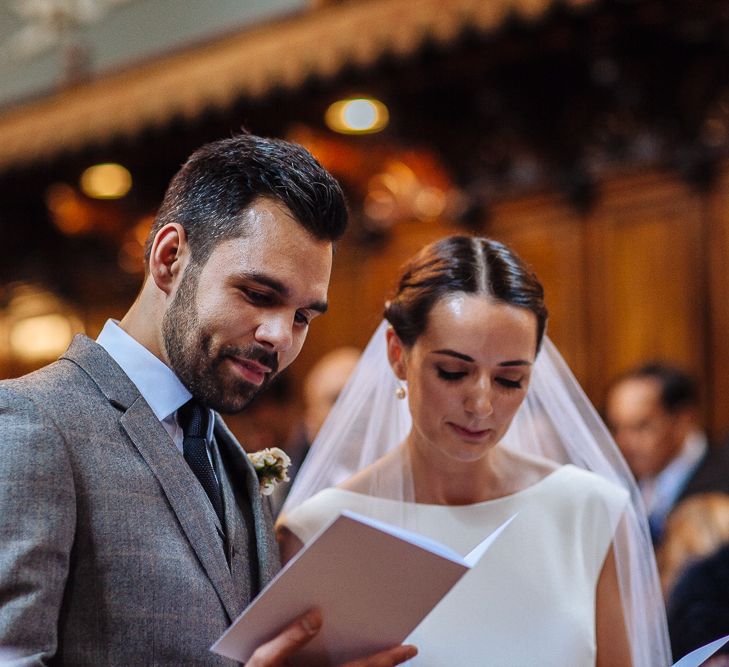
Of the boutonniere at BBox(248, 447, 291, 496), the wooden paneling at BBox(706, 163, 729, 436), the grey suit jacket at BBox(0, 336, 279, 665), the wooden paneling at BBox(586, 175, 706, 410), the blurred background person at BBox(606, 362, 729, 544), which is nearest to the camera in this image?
the grey suit jacket at BBox(0, 336, 279, 665)

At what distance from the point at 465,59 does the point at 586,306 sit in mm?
1470

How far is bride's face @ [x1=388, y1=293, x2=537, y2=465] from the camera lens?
231 cm

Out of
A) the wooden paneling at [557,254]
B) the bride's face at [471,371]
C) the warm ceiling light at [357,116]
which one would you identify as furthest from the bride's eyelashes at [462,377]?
the warm ceiling light at [357,116]

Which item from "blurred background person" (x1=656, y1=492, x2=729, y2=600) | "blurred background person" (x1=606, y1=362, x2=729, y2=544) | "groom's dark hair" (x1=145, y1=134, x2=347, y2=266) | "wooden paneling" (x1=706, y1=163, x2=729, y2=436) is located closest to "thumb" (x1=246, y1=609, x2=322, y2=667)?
"groom's dark hair" (x1=145, y1=134, x2=347, y2=266)

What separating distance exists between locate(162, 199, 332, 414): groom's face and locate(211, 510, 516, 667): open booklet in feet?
1.12

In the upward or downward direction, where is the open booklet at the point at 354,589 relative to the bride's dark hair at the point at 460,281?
downward

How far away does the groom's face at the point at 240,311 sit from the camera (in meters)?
1.76

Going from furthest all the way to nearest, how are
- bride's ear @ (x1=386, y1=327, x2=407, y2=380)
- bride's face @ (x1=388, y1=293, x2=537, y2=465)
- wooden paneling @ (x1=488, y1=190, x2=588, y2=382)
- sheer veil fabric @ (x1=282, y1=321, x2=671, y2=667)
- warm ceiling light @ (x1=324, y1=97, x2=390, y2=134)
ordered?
Answer: warm ceiling light @ (x1=324, y1=97, x2=390, y2=134), wooden paneling @ (x1=488, y1=190, x2=588, y2=382), sheer veil fabric @ (x1=282, y1=321, x2=671, y2=667), bride's ear @ (x1=386, y1=327, x2=407, y2=380), bride's face @ (x1=388, y1=293, x2=537, y2=465)

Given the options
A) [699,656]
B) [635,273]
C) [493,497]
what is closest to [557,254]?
[635,273]

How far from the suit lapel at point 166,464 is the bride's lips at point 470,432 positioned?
72 centimetres

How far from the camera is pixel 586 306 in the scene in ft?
19.0

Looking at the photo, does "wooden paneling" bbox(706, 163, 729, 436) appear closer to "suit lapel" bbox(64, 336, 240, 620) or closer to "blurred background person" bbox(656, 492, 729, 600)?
"blurred background person" bbox(656, 492, 729, 600)

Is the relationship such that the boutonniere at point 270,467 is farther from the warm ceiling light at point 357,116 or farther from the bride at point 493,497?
the warm ceiling light at point 357,116

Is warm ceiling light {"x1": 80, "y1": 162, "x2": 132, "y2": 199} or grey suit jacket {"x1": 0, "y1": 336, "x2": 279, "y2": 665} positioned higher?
warm ceiling light {"x1": 80, "y1": 162, "x2": 132, "y2": 199}
